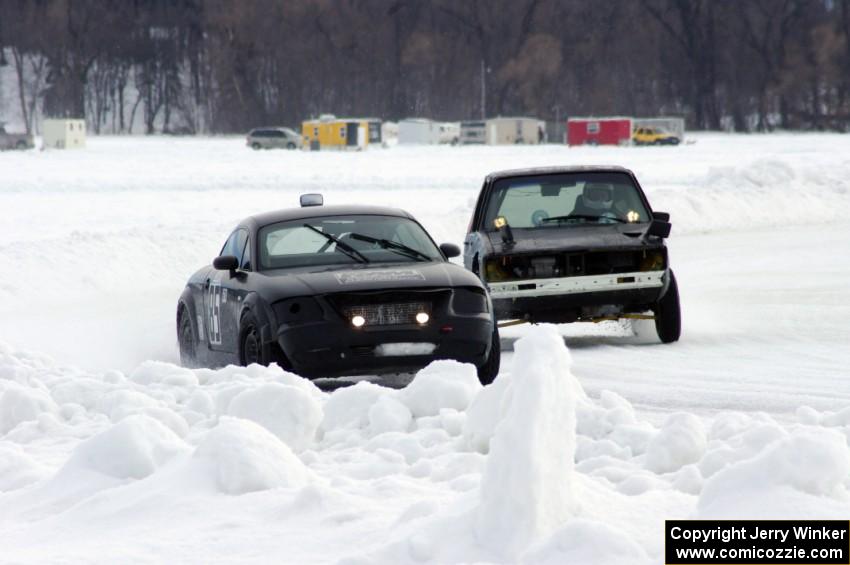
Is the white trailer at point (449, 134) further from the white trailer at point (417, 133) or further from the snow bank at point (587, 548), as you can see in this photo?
the snow bank at point (587, 548)

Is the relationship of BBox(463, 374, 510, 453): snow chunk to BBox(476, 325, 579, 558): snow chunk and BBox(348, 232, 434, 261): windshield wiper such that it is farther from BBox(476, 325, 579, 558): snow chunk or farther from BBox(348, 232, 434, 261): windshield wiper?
BBox(348, 232, 434, 261): windshield wiper

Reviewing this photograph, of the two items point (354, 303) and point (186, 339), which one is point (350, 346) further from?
point (186, 339)

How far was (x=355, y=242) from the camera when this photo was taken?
36.9 feet

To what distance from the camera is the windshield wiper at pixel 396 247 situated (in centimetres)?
1114

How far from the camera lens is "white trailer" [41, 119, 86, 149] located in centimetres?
8875

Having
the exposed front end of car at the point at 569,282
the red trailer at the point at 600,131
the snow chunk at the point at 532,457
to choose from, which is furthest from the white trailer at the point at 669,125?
the snow chunk at the point at 532,457

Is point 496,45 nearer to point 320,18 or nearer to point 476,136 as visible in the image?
point 320,18

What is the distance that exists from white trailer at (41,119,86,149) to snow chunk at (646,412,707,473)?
8466 cm

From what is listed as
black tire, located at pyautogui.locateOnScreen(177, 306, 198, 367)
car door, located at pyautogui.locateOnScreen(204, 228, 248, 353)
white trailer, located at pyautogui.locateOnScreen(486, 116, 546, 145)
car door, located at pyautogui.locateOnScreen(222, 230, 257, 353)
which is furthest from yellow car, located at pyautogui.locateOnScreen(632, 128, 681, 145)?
car door, located at pyautogui.locateOnScreen(222, 230, 257, 353)

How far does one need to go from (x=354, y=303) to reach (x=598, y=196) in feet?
13.2

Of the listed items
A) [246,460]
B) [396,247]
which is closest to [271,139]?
[396,247]

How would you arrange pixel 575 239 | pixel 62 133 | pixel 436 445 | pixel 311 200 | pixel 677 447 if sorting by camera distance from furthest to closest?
pixel 62 133 < pixel 575 239 < pixel 311 200 < pixel 436 445 < pixel 677 447

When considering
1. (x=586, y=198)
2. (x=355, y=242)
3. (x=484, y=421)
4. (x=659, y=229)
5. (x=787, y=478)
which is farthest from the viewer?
(x=586, y=198)

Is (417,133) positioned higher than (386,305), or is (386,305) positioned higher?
(386,305)
